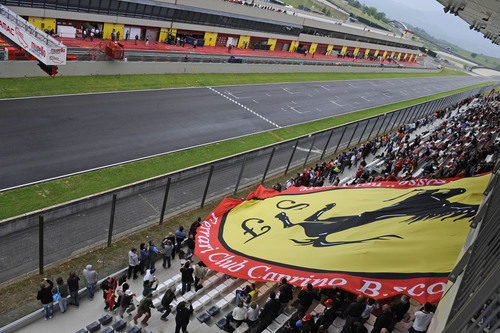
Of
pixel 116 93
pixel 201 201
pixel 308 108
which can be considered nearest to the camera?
pixel 201 201

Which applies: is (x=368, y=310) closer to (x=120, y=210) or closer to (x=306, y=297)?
(x=306, y=297)

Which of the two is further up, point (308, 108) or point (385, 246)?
point (385, 246)

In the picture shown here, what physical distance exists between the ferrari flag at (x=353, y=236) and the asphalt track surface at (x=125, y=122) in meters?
11.0

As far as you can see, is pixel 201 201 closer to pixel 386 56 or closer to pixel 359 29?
pixel 359 29

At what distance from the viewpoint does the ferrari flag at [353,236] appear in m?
8.73

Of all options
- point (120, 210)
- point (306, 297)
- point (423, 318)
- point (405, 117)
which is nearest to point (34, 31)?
point (120, 210)

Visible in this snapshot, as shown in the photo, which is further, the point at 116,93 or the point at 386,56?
the point at 386,56

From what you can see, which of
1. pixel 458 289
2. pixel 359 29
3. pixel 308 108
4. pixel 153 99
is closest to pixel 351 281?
pixel 458 289

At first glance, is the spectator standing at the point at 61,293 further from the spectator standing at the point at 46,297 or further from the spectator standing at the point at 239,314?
the spectator standing at the point at 239,314

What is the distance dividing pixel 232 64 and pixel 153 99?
16887 millimetres

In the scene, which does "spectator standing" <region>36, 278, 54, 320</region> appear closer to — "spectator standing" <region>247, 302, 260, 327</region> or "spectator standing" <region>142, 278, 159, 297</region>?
"spectator standing" <region>142, 278, 159, 297</region>

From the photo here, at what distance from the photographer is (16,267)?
11.7 m

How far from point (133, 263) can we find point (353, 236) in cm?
686

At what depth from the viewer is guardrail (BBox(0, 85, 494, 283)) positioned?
11.5 meters
